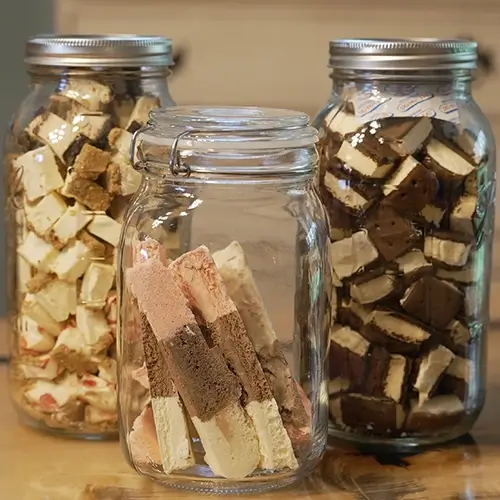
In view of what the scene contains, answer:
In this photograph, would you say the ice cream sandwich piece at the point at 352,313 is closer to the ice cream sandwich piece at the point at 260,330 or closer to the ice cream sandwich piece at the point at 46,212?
the ice cream sandwich piece at the point at 260,330

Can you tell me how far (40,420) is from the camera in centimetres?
83

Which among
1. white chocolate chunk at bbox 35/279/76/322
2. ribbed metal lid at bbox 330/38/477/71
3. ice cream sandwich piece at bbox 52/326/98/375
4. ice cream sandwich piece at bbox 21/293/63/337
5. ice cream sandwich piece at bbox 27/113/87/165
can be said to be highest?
ribbed metal lid at bbox 330/38/477/71

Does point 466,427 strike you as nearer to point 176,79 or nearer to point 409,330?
point 409,330

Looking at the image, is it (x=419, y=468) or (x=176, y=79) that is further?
(x=176, y=79)

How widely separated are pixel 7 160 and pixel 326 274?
0.29 metres

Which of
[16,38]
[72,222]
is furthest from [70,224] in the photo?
[16,38]

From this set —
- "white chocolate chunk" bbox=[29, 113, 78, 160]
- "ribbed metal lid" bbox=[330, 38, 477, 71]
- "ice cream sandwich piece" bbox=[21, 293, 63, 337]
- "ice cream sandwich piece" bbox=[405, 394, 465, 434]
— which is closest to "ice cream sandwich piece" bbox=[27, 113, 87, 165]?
"white chocolate chunk" bbox=[29, 113, 78, 160]

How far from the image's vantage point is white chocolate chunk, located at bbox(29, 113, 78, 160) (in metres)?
0.79

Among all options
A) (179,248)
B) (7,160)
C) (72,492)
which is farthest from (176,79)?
(72,492)

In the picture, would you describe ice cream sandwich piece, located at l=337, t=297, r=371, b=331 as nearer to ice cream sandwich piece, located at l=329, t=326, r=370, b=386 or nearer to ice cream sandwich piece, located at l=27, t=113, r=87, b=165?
ice cream sandwich piece, located at l=329, t=326, r=370, b=386

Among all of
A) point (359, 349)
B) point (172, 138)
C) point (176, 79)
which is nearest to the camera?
point (172, 138)

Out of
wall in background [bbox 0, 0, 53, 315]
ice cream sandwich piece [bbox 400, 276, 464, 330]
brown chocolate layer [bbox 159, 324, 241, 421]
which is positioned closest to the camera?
brown chocolate layer [bbox 159, 324, 241, 421]

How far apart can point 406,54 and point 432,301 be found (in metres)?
0.19

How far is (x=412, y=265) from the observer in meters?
0.78
